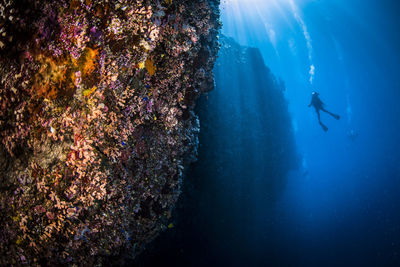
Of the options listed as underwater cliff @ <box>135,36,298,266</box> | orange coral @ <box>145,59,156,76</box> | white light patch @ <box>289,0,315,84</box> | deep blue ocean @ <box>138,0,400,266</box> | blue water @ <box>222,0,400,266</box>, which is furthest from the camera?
white light patch @ <box>289,0,315,84</box>

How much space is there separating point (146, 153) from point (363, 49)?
176 feet

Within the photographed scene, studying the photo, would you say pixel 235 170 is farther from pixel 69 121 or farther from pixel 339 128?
pixel 339 128

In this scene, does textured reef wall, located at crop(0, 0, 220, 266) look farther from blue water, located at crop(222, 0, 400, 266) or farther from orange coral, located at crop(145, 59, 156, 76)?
blue water, located at crop(222, 0, 400, 266)

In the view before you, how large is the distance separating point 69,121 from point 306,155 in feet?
246

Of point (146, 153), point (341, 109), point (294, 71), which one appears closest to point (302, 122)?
point (341, 109)

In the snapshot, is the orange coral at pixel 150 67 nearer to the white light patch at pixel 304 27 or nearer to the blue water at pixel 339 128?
the blue water at pixel 339 128

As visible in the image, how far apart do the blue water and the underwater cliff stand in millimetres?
1551

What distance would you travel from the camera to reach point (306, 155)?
63.3 m

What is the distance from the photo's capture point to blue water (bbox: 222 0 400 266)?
16062mm

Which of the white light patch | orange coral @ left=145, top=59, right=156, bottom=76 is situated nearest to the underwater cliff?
orange coral @ left=145, top=59, right=156, bottom=76

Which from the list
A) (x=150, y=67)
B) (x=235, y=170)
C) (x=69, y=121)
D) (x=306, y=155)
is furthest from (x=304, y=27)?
(x=69, y=121)

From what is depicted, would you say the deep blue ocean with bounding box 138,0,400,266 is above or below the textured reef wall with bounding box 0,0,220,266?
below

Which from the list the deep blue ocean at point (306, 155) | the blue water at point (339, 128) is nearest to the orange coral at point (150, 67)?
the deep blue ocean at point (306, 155)

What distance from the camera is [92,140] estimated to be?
106cm
